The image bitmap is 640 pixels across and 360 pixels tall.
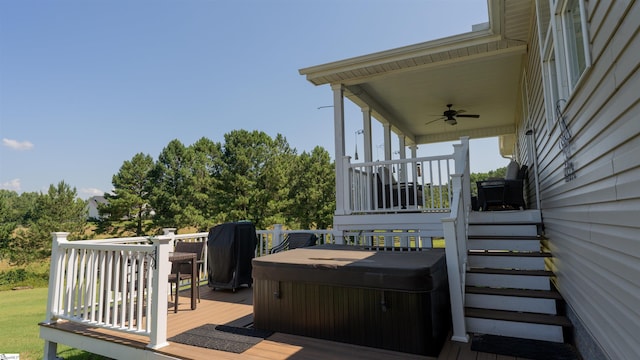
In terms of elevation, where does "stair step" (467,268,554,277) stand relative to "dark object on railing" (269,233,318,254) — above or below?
below

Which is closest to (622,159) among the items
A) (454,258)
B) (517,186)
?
(454,258)

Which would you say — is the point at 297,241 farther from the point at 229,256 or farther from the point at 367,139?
the point at 367,139

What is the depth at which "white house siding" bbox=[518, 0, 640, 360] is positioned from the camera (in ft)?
4.91

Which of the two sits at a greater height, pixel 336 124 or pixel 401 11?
pixel 401 11

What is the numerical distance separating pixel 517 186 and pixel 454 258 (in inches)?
129

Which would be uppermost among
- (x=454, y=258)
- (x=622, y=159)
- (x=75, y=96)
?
(x=75, y=96)

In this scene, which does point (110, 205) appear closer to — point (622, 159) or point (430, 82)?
point (430, 82)

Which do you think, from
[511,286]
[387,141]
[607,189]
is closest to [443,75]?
[387,141]

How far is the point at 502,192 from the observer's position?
5688 millimetres

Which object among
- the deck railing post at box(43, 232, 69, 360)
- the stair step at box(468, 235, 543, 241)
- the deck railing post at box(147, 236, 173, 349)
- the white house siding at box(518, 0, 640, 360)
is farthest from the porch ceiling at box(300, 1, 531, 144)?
the deck railing post at box(43, 232, 69, 360)

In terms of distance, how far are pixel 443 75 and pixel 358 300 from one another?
480cm

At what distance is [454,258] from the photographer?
3.19m

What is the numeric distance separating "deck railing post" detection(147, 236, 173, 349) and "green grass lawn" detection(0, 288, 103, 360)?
2415 mm

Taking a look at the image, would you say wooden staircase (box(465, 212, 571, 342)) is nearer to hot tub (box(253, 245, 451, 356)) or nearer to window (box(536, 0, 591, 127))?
hot tub (box(253, 245, 451, 356))
